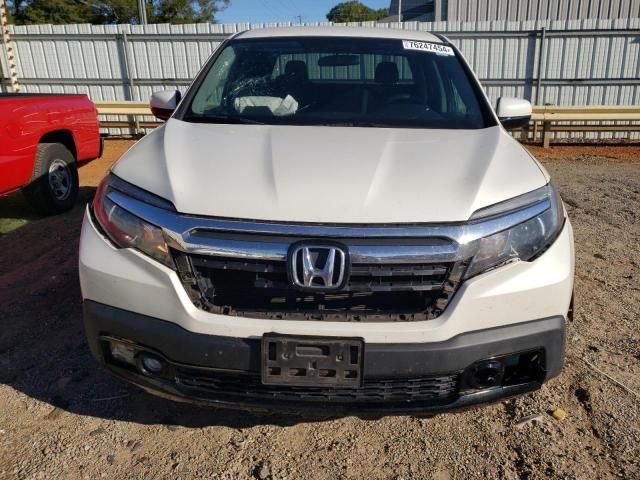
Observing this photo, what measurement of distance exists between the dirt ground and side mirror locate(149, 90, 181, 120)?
4.67 feet

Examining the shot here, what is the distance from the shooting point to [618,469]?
2.20m

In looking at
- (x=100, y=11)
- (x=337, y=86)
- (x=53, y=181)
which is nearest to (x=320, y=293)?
(x=337, y=86)

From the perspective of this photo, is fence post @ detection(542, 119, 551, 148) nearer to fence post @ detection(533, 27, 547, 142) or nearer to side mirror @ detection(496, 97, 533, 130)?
fence post @ detection(533, 27, 547, 142)

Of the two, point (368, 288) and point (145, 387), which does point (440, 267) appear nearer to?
point (368, 288)

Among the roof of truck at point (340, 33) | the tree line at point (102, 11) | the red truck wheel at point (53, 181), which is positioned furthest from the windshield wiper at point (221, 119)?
the tree line at point (102, 11)

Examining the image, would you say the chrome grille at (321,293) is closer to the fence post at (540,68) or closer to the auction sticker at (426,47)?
the auction sticker at (426,47)

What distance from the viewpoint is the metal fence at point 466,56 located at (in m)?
12.1

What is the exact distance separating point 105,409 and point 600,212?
5.47 m

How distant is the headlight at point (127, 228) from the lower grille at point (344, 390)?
44 cm

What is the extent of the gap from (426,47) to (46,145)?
3.98m

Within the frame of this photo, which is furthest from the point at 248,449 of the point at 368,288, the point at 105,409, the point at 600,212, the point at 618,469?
the point at 600,212

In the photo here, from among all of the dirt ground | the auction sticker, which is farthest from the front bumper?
the auction sticker

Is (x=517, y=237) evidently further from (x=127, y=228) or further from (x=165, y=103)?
(x=165, y=103)

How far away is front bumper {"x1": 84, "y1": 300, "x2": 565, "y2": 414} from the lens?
1896 mm
